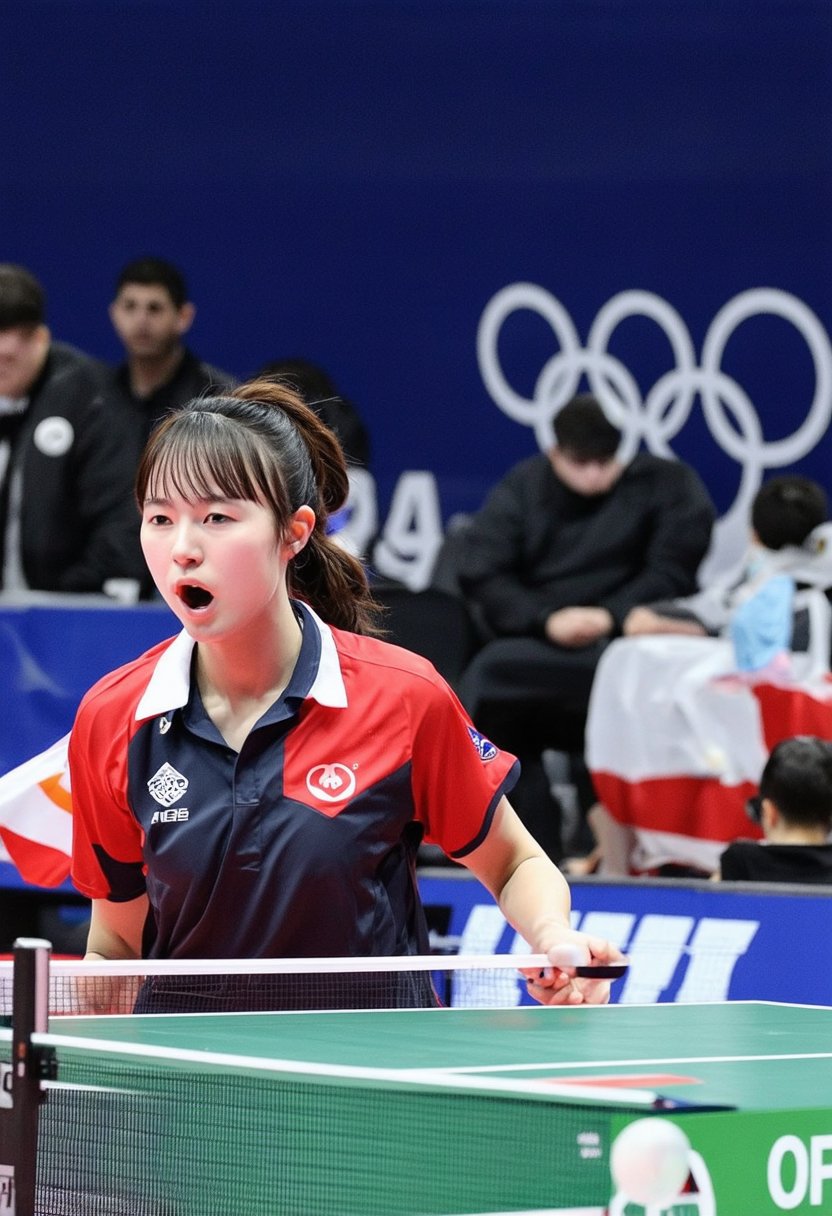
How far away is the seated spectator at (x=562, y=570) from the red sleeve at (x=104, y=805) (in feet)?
16.9

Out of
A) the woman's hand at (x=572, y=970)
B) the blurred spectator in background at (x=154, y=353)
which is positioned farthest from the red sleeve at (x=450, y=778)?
the blurred spectator in background at (x=154, y=353)

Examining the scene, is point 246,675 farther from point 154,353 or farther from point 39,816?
point 154,353

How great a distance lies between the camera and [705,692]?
8492 mm

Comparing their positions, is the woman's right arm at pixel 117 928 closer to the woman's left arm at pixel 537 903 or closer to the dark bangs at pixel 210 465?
the woman's left arm at pixel 537 903

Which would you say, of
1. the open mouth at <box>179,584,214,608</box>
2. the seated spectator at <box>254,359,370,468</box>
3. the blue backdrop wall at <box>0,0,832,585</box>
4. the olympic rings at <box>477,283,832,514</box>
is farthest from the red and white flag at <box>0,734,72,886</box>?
the blue backdrop wall at <box>0,0,832,585</box>

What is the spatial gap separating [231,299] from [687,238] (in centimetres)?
235

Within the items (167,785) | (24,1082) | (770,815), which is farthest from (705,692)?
(24,1082)

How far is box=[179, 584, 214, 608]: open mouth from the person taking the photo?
3.42m

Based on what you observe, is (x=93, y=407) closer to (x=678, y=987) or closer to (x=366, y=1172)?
(x=678, y=987)

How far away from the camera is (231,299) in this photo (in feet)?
39.6

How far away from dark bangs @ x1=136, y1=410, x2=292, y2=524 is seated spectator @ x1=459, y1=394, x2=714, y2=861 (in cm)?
536

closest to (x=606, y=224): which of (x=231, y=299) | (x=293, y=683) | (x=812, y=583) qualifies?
(x=231, y=299)

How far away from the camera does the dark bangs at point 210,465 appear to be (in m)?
3.44

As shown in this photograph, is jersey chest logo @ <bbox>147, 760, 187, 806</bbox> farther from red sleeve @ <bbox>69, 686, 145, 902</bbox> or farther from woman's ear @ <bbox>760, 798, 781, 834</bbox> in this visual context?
woman's ear @ <bbox>760, 798, 781, 834</bbox>
